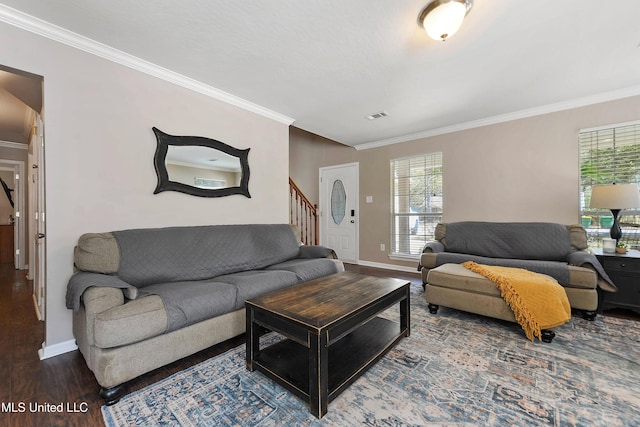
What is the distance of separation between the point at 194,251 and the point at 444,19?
260cm

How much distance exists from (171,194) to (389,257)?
3.63m

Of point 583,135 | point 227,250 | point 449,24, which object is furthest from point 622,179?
point 227,250

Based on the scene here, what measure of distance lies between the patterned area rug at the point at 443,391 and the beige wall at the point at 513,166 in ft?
6.21

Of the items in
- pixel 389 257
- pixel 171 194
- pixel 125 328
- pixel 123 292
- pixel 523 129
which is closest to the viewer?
pixel 125 328

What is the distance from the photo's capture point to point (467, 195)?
4.07 metres

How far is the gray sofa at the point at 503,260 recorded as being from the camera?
8.01 feet

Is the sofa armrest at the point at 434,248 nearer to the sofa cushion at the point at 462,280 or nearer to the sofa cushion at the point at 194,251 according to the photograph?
the sofa cushion at the point at 462,280

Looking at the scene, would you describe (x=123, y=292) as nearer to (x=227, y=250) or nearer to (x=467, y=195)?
(x=227, y=250)

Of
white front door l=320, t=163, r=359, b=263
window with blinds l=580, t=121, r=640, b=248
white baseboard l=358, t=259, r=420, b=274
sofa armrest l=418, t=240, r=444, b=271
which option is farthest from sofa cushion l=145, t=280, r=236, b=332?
window with blinds l=580, t=121, r=640, b=248

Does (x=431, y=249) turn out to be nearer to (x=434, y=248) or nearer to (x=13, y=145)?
(x=434, y=248)

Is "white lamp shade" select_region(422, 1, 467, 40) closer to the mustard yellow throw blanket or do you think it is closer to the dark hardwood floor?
the mustard yellow throw blanket

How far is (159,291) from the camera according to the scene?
186cm

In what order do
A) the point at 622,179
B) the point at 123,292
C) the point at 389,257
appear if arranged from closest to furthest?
the point at 123,292 < the point at 622,179 < the point at 389,257

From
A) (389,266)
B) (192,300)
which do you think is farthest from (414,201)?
(192,300)
